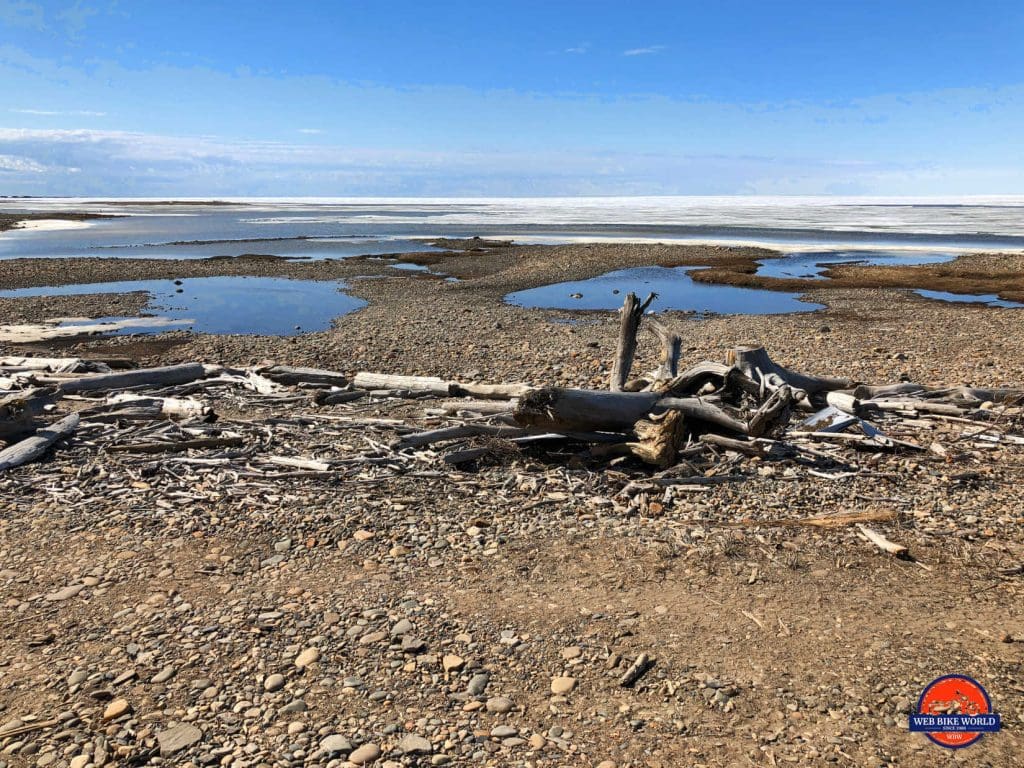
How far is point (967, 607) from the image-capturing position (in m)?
5.74

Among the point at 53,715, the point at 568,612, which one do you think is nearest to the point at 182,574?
the point at 53,715

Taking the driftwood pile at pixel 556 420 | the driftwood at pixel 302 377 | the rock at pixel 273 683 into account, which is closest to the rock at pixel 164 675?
the rock at pixel 273 683

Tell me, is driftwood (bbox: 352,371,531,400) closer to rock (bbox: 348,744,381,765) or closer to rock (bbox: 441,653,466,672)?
rock (bbox: 441,653,466,672)

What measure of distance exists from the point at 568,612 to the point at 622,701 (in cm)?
113

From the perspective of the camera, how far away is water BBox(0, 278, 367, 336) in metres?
23.9

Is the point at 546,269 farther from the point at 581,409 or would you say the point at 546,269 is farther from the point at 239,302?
the point at 581,409

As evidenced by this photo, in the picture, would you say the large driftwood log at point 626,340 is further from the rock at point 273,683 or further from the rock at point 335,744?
the rock at point 335,744

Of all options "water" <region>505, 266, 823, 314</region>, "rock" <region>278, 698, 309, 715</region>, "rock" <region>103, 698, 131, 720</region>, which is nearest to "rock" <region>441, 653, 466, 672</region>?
"rock" <region>278, 698, 309, 715</region>

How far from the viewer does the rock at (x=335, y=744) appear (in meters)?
4.30

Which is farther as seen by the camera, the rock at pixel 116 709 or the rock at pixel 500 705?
the rock at pixel 500 705

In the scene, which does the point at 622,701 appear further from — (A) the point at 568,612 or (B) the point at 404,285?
(B) the point at 404,285

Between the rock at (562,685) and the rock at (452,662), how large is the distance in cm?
69

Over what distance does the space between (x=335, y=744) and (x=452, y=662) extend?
3.50 feet

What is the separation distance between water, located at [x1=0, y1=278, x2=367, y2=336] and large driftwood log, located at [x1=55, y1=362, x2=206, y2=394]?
9394mm
